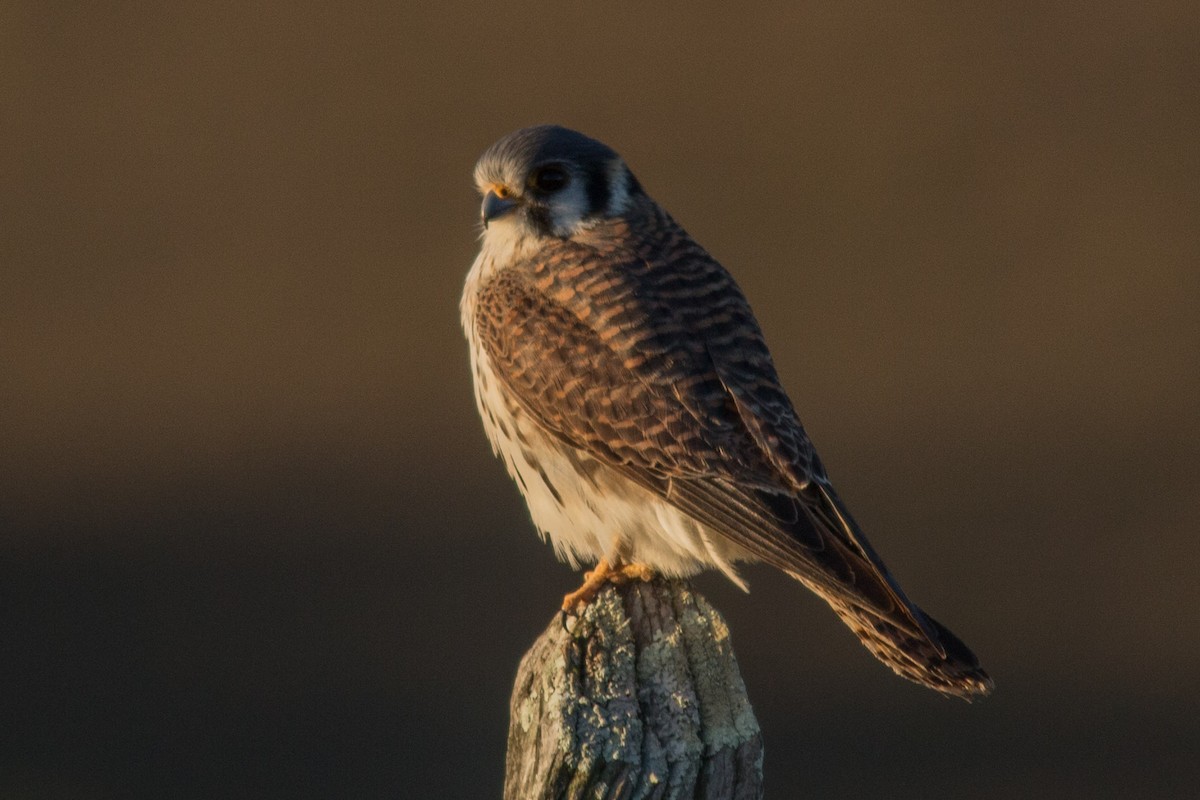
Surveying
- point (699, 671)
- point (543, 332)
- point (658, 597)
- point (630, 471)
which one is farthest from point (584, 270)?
point (699, 671)

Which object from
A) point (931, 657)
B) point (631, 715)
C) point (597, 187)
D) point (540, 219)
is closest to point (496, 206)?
point (540, 219)

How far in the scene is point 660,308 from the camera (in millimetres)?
3959

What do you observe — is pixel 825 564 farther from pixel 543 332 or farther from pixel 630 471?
pixel 543 332

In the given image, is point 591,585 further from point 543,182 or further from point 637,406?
point 543,182

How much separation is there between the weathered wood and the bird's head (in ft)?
5.25

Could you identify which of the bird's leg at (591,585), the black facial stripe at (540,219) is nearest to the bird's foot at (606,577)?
the bird's leg at (591,585)

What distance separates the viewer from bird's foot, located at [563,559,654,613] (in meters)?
3.80

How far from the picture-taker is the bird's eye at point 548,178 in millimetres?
4289

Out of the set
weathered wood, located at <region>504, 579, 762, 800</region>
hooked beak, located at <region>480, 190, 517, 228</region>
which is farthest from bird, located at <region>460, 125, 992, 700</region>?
weathered wood, located at <region>504, 579, 762, 800</region>

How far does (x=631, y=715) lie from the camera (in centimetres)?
266

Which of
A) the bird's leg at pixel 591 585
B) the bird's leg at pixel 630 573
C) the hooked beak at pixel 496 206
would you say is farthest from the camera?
the hooked beak at pixel 496 206

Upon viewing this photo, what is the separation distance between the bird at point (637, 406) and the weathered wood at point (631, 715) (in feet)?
2.05

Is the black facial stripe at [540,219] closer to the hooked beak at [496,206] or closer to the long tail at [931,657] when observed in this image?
the hooked beak at [496,206]

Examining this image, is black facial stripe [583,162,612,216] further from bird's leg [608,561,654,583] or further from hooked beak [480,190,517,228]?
bird's leg [608,561,654,583]
